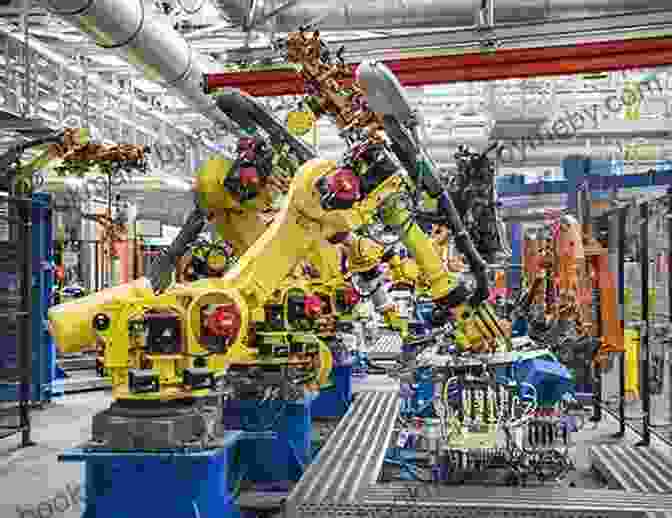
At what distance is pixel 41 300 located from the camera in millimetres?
10125

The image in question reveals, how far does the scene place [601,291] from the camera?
29.9ft

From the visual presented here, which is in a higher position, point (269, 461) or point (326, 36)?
point (326, 36)

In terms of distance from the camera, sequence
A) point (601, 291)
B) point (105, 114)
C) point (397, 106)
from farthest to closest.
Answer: point (105, 114), point (601, 291), point (397, 106)

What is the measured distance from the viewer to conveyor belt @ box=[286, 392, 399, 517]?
4816 millimetres

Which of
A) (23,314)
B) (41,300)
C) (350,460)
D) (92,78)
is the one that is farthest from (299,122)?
(41,300)

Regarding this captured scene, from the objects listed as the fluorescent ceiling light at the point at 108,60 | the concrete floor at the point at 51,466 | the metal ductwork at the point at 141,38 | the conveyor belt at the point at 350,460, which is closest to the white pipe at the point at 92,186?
the fluorescent ceiling light at the point at 108,60

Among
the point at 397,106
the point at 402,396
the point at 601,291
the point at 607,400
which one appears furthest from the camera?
the point at 607,400

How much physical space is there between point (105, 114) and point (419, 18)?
6.14 metres

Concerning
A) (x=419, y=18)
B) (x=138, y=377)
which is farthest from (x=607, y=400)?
(x=138, y=377)

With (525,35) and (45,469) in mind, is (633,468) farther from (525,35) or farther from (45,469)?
(45,469)

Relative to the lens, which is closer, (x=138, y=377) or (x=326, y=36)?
(x=138, y=377)

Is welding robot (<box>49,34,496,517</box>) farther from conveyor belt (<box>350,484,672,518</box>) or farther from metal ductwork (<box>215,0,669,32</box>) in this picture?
metal ductwork (<box>215,0,669,32</box>)

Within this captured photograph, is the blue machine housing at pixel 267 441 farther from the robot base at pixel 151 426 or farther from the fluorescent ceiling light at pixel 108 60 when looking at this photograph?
the fluorescent ceiling light at pixel 108 60

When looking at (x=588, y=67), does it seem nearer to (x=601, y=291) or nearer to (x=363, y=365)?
(x=601, y=291)
